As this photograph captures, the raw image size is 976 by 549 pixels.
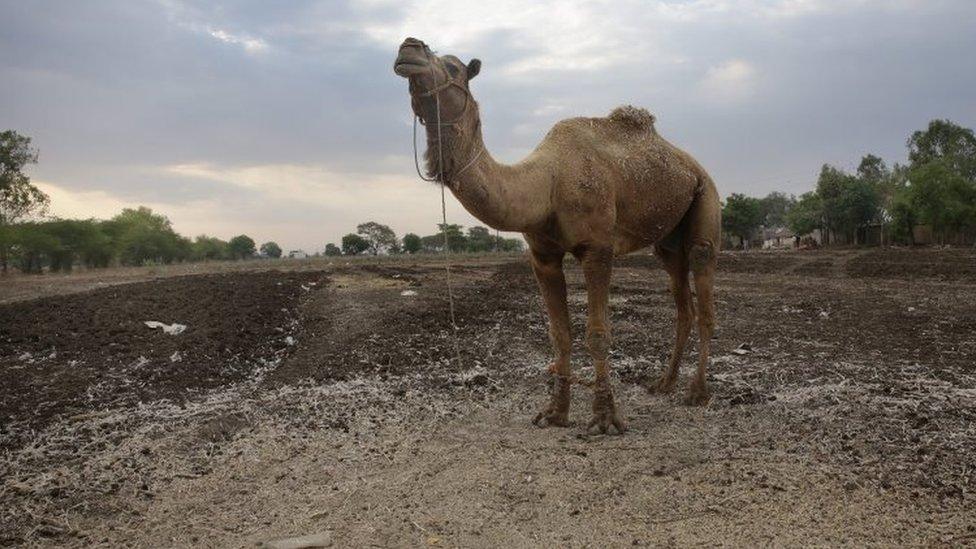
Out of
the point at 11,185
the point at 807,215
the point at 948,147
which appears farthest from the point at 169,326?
→ the point at 948,147

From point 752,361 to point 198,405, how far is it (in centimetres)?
584

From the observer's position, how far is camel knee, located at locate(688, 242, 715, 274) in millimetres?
5780

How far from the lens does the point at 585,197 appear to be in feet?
15.2

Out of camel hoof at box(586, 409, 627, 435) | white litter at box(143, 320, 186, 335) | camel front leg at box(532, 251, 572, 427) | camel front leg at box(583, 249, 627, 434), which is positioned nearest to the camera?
camel front leg at box(583, 249, 627, 434)

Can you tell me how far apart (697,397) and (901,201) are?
51704 millimetres

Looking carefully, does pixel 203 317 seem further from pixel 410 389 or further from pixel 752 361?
pixel 752 361

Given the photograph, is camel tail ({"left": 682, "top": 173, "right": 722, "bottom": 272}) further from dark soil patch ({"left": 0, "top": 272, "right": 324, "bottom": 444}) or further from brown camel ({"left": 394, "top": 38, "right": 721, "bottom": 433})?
dark soil patch ({"left": 0, "top": 272, "right": 324, "bottom": 444})

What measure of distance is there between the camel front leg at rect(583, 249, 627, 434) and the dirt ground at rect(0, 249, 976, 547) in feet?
→ 0.52

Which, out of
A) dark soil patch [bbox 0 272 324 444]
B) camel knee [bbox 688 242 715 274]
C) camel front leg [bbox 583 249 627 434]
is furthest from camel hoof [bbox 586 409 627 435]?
dark soil patch [bbox 0 272 324 444]

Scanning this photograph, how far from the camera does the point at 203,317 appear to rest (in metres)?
10.8

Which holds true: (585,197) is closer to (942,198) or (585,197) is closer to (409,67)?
(409,67)

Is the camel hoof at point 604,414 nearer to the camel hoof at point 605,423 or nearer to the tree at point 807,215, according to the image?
the camel hoof at point 605,423

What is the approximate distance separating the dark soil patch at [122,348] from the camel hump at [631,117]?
15.9ft

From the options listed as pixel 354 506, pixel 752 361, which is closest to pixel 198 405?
pixel 354 506
